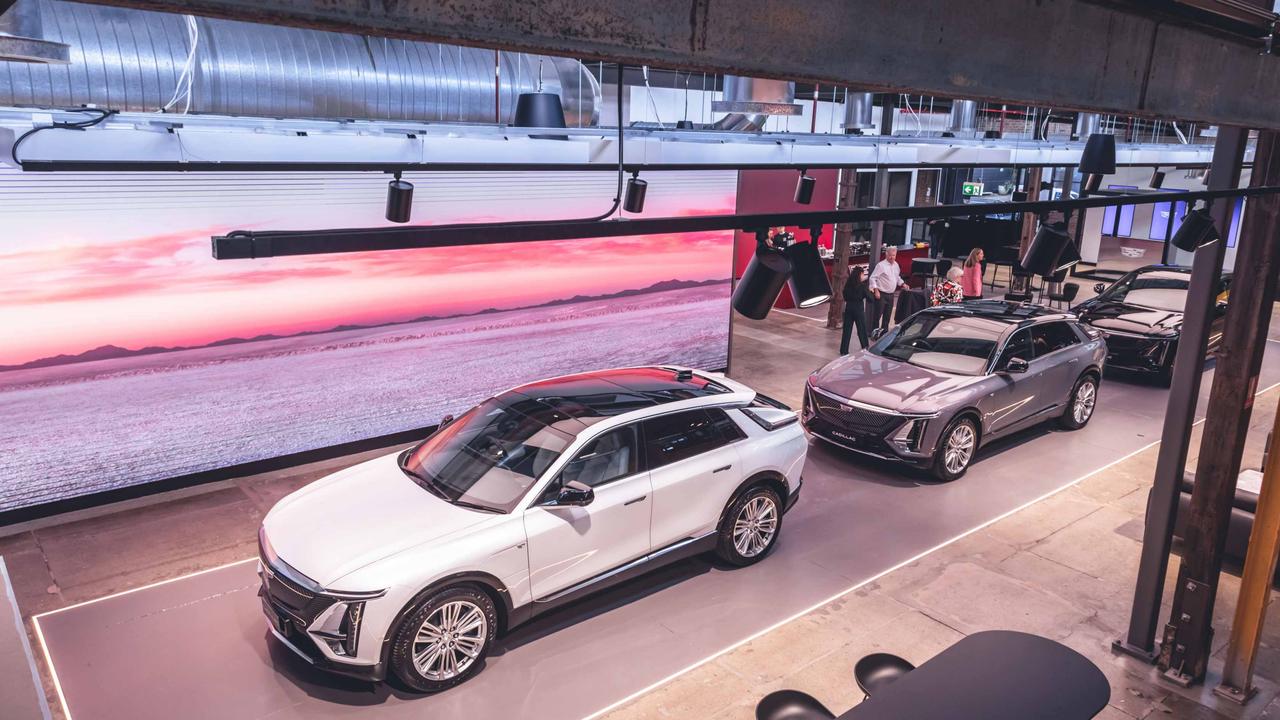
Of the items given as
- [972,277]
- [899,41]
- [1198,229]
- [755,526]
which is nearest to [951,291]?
[972,277]

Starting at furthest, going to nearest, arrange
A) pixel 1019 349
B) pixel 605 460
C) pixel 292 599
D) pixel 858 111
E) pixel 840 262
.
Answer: pixel 840 262 → pixel 858 111 → pixel 1019 349 → pixel 605 460 → pixel 292 599

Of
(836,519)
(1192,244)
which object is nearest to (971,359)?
(836,519)

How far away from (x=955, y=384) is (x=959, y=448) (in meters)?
0.64

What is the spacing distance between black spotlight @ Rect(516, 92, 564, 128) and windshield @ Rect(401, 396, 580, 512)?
232cm

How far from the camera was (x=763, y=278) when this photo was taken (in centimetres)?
426

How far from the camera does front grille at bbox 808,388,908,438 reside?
8.53 meters

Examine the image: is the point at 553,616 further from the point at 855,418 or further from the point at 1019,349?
the point at 1019,349

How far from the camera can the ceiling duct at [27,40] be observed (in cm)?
442

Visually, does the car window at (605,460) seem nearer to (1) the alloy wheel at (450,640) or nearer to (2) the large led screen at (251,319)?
(1) the alloy wheel at (450,640)

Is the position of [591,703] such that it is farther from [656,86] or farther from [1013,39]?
[656,86]

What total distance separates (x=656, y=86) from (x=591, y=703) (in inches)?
463

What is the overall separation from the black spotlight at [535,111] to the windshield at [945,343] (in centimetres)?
461

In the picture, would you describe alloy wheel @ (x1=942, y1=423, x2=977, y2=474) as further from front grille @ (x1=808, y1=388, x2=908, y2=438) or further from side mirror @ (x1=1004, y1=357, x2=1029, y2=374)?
side mirror @ (x1=1004, y1=357, x2=1029, y2=374)

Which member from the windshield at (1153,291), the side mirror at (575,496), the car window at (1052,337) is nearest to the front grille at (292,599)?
the side mirror at (575,496)
